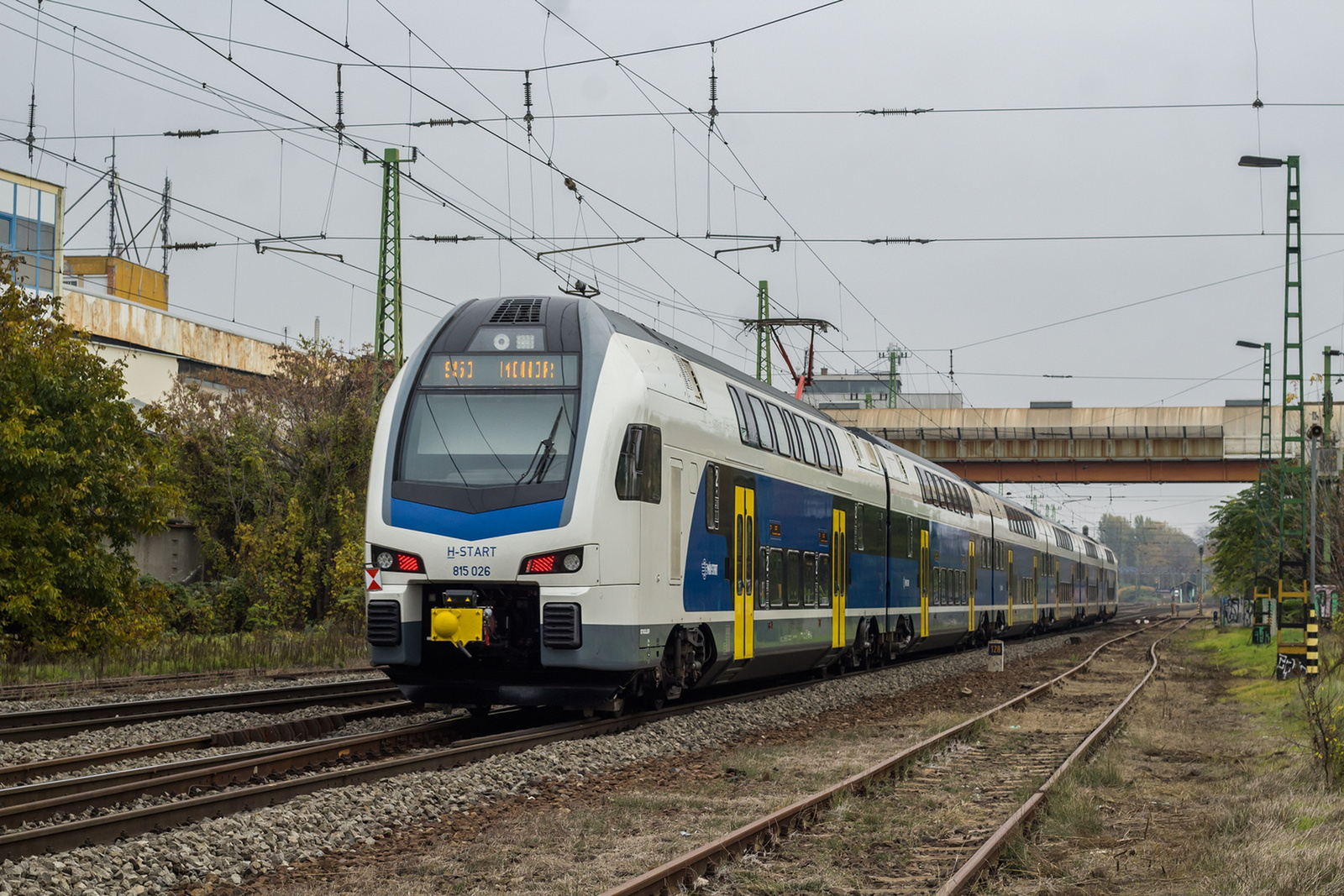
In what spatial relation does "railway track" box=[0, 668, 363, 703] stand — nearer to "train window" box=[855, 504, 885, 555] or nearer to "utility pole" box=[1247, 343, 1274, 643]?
"train window" box=[855, 504, 885, 555]

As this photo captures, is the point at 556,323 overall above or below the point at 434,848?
above

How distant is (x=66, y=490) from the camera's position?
79.1 feet

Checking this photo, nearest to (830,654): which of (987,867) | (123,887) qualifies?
(987,867)

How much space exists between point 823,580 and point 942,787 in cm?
890

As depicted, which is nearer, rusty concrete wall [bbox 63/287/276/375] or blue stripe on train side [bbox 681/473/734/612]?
blue stripe on train side [bbox 681/473/734/612]

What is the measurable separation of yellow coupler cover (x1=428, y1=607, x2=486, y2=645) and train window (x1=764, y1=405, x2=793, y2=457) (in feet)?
21.1

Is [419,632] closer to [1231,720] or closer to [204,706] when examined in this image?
[204,706]

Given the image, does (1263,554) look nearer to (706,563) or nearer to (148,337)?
(706,563)

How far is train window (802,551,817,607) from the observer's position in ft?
63.4

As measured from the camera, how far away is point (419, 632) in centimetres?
1346

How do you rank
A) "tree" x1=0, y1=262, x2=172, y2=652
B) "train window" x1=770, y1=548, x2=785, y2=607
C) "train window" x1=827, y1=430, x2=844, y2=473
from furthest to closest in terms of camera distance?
"tree" x1=0, y1=262, x2=172, y2=652 → "train window" x1=827, y1=430, x2=844, y2=473 → "train window" x1=770, y1=548, x2=785, y2=607

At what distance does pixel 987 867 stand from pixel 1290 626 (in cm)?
2511

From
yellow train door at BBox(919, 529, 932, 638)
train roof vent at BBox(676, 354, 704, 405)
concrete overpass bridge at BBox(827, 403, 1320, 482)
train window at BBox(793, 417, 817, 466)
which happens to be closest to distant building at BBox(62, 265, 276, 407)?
yellow train door at BBox(919, 529, 932, 638)

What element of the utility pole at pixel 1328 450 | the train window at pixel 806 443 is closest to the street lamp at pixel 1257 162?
the utility pole at pixel 1328 450
